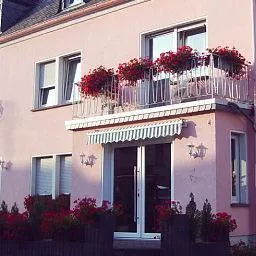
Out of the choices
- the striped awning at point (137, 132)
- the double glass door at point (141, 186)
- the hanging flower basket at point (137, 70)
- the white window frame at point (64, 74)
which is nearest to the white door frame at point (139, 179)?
the double glass door at point (141, 186)

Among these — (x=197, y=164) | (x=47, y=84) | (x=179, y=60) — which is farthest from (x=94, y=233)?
(x=47, y=84)

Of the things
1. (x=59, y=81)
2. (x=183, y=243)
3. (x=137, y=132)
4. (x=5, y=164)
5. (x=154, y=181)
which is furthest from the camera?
(x=5, y=164)

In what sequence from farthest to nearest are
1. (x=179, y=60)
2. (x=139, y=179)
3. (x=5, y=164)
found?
(x=5, y=164) < (x=139, y=179) < (x=179, y=60)

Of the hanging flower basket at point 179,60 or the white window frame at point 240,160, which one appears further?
the hanging flower basket at point 179,60

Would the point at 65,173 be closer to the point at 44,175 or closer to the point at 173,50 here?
the point at 44,175

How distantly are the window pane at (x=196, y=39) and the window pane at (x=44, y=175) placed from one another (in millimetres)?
6232

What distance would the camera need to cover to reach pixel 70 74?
63.4 feet

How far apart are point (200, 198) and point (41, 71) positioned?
8.91 m

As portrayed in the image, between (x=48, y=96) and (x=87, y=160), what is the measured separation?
13.9 feet

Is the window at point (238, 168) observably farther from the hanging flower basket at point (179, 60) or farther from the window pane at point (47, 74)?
the window pane at point (47, 74)

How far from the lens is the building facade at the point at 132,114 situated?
1385 cm

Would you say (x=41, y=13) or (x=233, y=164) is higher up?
(x=41, y=13)

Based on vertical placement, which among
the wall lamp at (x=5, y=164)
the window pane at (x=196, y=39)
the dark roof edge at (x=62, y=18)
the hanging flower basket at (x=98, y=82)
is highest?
the dark roof edge at (x=62, y=18)

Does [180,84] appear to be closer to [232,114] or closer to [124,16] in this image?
[232,114]
